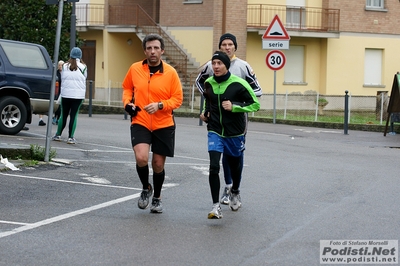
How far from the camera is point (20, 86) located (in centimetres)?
1733

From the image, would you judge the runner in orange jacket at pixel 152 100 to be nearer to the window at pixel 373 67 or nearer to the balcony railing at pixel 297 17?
the balcony railing at pixel 297 17

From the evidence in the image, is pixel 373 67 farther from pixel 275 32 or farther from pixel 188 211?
pixel 188 211

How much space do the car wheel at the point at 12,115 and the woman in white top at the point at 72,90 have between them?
114 cm

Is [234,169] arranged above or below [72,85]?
below

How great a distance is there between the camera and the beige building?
37.7 m

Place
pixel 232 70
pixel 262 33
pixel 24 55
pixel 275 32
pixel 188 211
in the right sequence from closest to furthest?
pixel 188 211 < pixel 232 70 < pixel 24 55 < pixel 275 32 < pixel 262 33

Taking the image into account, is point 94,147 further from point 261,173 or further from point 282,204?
point 282,204

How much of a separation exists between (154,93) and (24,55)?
29.5 feet

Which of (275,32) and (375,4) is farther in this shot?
(375,4)

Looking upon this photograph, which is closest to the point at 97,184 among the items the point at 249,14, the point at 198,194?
the point at 198,194

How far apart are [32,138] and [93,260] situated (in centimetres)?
1039

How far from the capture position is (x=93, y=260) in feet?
23.6

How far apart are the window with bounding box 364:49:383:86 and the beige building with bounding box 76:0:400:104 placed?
44 millimetres

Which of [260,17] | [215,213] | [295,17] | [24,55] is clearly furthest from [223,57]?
[295,17]
